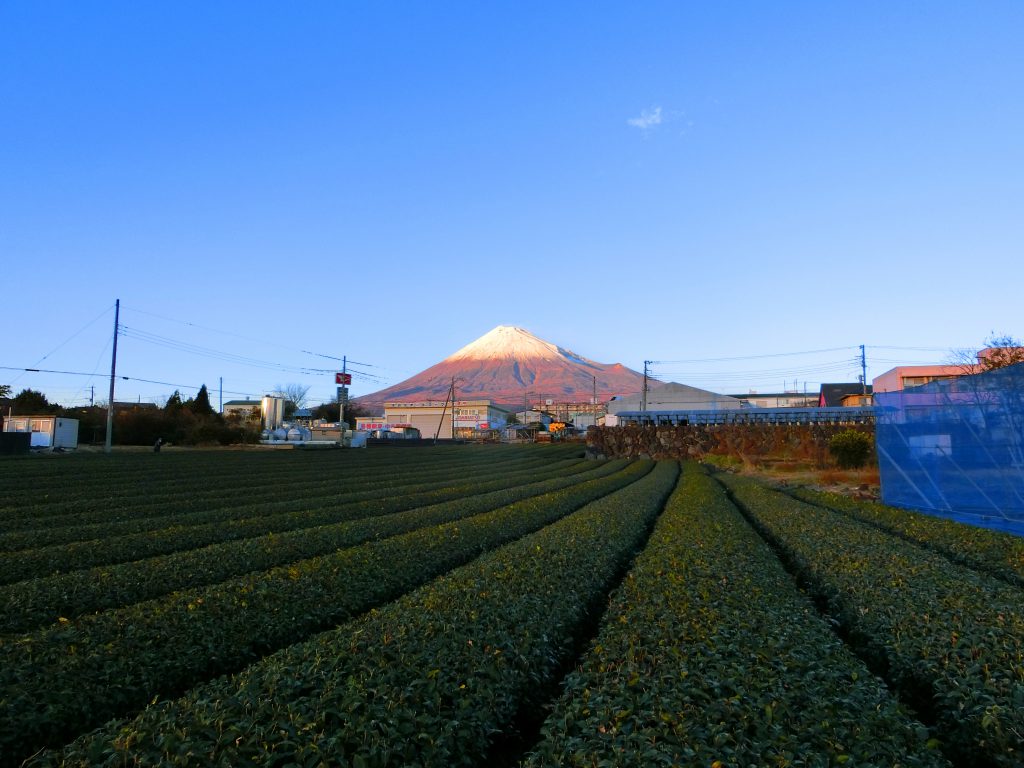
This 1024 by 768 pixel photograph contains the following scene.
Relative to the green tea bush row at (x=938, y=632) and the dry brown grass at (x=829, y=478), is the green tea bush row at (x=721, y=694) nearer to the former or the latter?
the green tea bush row at (x=938, y=632)

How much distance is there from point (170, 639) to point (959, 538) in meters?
12.5

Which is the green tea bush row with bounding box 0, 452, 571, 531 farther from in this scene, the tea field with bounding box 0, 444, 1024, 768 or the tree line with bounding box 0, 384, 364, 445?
the tree line with bounding box 0, 384, 364, 445

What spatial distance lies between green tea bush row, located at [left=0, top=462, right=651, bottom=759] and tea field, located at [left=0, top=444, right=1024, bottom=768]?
0.08 ft

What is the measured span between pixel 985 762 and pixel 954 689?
503mm

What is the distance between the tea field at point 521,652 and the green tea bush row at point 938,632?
0.03 meters

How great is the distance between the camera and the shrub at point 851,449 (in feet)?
98.7

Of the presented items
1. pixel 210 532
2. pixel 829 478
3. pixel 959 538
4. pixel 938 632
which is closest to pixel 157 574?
pixel 210 532

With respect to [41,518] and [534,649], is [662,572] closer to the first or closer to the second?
[534,649]

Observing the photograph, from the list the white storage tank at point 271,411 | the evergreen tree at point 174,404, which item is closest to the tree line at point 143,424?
the evergreen tree at point 174,404

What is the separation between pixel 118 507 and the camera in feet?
54.9

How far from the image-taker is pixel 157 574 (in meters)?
8.41

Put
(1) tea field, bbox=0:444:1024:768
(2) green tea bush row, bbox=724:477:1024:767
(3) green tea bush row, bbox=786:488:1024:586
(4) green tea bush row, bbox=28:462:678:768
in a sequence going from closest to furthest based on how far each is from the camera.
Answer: (4) green tea bush row, bbox=28:462:678:768, (1) tea field, bbox=0:444:1024:768, (2) green tea bush row, bbox=724:477:1024:767, (3) green tea bush row, bbox=786:488:1024:586

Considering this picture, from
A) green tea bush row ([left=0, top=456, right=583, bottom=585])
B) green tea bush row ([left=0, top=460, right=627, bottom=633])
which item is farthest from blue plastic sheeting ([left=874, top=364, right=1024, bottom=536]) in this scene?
green tea bush row ([left=0, top=456, right=583, bottom=585])

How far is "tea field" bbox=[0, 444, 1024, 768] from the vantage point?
3.68 metres
